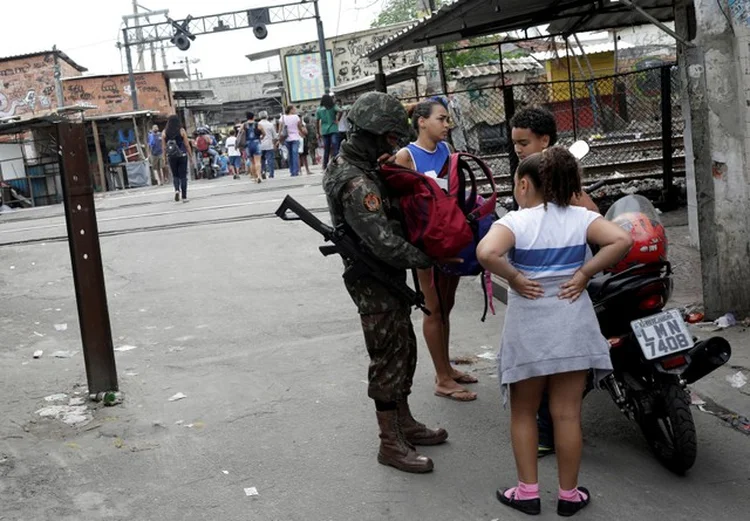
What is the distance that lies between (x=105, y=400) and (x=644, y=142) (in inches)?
515

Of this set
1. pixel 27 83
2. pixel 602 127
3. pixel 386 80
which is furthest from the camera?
pixel 27 83

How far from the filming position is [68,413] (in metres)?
5.93

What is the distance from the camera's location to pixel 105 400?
6078 millimetres

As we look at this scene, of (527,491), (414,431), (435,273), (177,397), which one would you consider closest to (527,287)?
(527,491)

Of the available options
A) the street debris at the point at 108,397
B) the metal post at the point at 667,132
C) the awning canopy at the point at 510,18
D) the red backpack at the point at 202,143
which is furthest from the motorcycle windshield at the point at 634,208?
the red backpack at the point at 202,143

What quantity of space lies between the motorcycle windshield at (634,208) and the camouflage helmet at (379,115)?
124 centimetres

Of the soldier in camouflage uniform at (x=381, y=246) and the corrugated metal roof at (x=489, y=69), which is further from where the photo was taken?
the corrugated metal roof at (x=489, y=69)

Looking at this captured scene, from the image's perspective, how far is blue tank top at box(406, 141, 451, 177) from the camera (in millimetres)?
5598

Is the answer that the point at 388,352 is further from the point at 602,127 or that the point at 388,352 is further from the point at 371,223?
the point at 602,127

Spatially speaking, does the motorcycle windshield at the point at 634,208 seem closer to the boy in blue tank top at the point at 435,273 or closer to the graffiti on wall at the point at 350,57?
the boy in blue tank top at the point at 435,273

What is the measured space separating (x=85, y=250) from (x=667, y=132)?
809 centimetres

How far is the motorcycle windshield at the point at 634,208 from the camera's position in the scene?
15.6 feet

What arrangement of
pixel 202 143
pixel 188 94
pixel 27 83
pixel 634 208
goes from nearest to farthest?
pixel 634 208 < pixel 202 143 < pixel 27 83 < pixel 188 94

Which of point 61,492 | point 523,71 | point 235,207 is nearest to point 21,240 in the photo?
point 235,207
